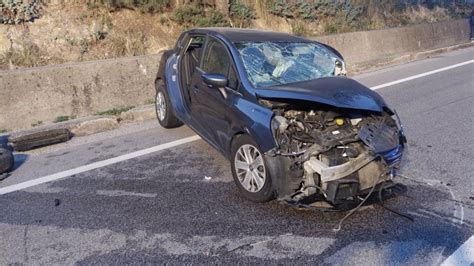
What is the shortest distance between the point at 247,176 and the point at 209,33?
2120 mm

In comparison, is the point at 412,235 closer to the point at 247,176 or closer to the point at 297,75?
the point at 247,176

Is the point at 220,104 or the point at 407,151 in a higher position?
the point at 220,104

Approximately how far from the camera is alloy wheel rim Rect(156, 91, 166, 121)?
663cm

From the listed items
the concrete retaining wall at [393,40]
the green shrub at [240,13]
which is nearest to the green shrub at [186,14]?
the green shrub at [240,13]

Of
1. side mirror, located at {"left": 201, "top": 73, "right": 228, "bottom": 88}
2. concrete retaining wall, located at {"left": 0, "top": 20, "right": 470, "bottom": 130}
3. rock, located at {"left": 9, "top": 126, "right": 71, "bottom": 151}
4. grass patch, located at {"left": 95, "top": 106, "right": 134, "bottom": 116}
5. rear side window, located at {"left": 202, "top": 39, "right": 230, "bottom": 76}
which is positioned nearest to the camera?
side mirror, located at {"left": 201, "top": 73, "right": 228, "bottom": 88}

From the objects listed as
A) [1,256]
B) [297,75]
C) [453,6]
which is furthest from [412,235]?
[453,6]

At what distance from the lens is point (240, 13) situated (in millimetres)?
12586

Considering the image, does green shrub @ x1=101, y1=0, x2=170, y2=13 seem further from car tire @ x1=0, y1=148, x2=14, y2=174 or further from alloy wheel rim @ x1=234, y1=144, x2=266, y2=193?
alloy wheel rim @ x1=234, y1=144, x2=266, y2=193

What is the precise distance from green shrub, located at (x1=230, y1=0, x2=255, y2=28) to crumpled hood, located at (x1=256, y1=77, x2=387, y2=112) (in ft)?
28.2

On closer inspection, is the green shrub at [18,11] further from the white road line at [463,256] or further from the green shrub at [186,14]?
the white road line at [463,256]

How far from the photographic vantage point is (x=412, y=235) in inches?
142

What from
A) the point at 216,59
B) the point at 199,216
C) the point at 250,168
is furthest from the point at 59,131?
the point at 250,168

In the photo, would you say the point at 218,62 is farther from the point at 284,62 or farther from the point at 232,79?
the point at 284,62

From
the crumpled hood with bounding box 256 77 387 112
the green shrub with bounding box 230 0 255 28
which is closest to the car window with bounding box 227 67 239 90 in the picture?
the crumpled hood with bounding box 256 77 387 112
